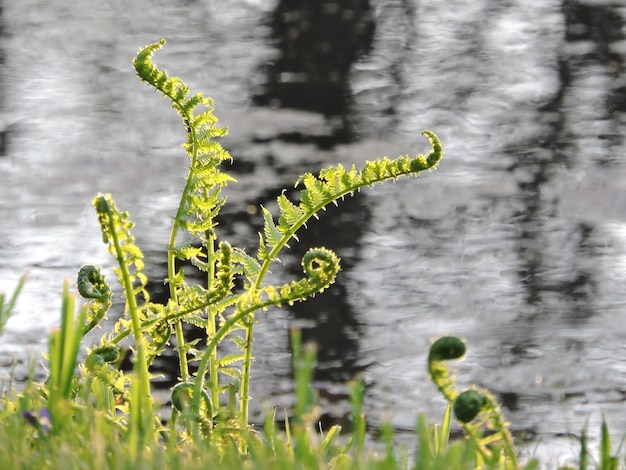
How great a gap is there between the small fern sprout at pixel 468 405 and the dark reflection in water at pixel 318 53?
146 inches

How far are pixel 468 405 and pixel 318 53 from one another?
5.17m

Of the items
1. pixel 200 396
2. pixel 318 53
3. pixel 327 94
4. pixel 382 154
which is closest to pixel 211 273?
pixel 200 396

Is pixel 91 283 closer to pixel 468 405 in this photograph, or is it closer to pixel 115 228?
pixel 115 228

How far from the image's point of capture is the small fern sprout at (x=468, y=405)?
1.62m

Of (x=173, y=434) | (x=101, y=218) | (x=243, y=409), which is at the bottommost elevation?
(x=243, y=409)

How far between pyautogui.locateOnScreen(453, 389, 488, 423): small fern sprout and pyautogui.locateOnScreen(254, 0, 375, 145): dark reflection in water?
12.1 ft

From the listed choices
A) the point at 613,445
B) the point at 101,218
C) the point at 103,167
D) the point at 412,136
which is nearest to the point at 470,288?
the point at 613,445

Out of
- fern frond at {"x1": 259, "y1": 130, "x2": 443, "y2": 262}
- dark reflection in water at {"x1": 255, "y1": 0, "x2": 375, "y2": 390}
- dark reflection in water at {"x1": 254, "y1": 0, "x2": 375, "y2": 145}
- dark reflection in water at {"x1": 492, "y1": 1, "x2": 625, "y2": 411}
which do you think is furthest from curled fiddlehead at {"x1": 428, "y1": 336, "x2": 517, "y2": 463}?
dark reflection in water at {"x1": 254, "y1": 0, "x2": 375, "y2": 145}

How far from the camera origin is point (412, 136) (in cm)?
532

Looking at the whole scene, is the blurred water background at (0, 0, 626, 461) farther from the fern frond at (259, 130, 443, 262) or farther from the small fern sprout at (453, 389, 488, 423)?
the small fern sprout at (453, 389, 488, 423)

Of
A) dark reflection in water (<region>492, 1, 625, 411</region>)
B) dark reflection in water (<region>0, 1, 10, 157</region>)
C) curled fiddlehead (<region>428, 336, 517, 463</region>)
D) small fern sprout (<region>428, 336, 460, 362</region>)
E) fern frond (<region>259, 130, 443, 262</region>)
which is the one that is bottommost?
dark reflection in water (<region>492, 1, 625, 411</region>)

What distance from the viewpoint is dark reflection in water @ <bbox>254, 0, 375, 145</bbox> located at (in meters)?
5.84

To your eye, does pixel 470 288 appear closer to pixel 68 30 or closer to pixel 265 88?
pixel 265 88

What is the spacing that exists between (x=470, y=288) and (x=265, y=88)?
245 cm
